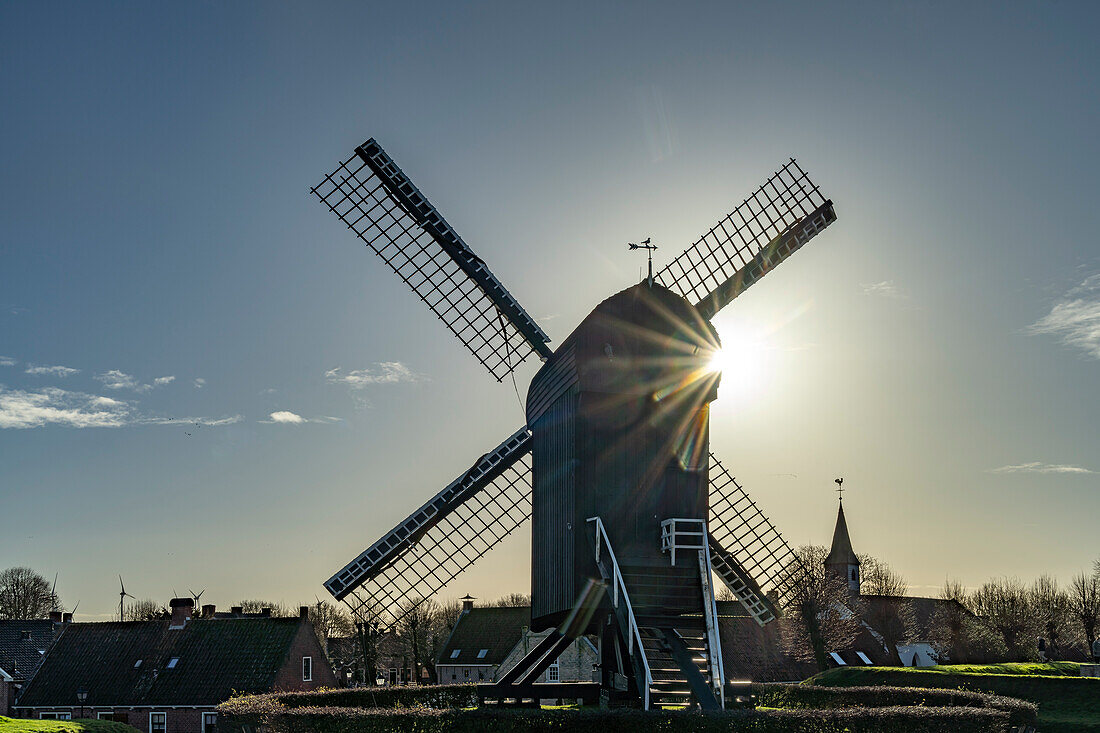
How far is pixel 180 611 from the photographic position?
141 ft

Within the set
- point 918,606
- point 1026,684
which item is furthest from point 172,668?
point 918,606

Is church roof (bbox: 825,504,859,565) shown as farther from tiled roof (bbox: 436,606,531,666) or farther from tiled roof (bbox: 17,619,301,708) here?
tiled roof (bbox: 17,619,301,708)

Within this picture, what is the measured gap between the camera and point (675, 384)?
1831cm

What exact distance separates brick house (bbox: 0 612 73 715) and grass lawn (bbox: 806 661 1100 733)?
3391cm

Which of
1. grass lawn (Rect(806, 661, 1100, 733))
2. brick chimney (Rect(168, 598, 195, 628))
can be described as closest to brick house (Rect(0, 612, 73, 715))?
brick chimney (Rect(168, 598, 195, 628))

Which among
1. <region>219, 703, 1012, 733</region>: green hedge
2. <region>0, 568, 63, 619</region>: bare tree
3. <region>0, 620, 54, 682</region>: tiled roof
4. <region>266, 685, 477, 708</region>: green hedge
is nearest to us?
<region>219, 703, 1012, 733</region>: green hedge

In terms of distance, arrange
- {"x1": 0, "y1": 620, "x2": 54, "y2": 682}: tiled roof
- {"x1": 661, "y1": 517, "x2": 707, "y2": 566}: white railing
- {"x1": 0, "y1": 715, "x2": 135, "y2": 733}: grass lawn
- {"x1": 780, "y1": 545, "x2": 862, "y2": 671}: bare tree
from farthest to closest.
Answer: {"x1": 0, "y1": 620, "x2": 54, "y2": 682}: tiled roof, {"x1": 780, "y1": 545, "x2": 862, "y2": 671}: bare tree, {"x1": 661, "y1": 517, "x2": 707, "y2": 566}: white railing, {"x1": 0, "y1": 715, "x2": 135, "y2": 733}: grass lawn

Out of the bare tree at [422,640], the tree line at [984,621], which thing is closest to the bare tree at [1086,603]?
the tree line at [984,621]

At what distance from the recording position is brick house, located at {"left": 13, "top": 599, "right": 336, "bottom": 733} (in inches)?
1545

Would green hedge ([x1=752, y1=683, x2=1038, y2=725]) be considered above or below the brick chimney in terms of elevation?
below

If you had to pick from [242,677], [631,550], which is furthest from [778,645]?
[631,550]

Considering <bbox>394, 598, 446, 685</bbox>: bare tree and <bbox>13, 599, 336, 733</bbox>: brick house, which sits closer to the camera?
<bbox>13, 599, 336, 733</bbox>: brick house

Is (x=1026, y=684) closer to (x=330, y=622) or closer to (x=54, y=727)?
(x=54, y=727)

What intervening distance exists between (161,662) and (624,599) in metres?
31.1
